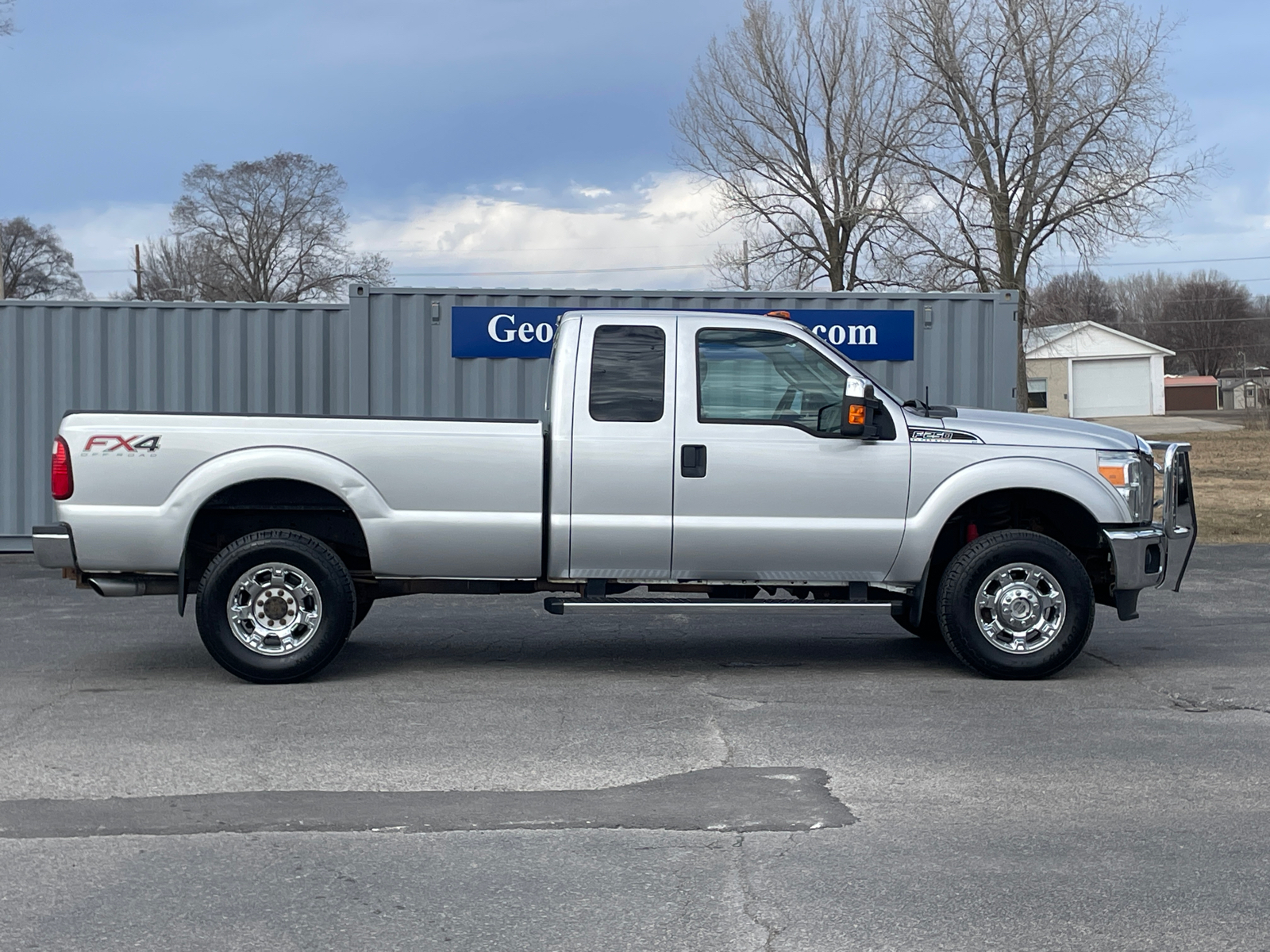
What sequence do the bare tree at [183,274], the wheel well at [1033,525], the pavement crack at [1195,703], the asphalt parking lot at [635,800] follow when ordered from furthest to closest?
the bare tree at [183,274] → the wheel well at [1033,525] → the pavement crack at [1195,703] → the asphalt parking lot at [635,800]

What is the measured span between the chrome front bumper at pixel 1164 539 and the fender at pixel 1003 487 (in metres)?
0.15

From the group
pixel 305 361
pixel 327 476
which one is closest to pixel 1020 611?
pixel 327 476

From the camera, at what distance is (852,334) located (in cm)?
1491

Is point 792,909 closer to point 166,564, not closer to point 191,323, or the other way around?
point 166,564

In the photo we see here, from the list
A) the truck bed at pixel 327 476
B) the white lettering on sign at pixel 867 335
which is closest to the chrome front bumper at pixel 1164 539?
the truck bed at pixel 327 476

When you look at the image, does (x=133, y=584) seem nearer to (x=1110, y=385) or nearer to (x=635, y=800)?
(x=635, y=800)

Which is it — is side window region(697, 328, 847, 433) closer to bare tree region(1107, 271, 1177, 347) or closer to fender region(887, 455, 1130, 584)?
fender region(887, 455, 1130, 584)

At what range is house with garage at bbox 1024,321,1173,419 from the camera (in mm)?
78812

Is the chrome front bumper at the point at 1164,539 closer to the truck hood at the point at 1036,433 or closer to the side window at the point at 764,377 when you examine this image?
the truck hood at the point at 1036,433

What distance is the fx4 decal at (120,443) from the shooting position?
736 centimetres

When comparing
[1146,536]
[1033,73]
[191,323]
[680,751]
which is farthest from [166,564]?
[1033,73]

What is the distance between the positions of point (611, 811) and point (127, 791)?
1.96 metres

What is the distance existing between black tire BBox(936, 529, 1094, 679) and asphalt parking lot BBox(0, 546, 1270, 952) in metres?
0.16

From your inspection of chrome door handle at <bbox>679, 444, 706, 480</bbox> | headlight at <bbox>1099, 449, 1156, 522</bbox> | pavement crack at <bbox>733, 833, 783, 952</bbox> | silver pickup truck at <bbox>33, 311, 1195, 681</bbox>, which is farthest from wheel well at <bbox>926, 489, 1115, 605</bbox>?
pavement crack at <bbox>733, 833, 783, 952</bbox>
